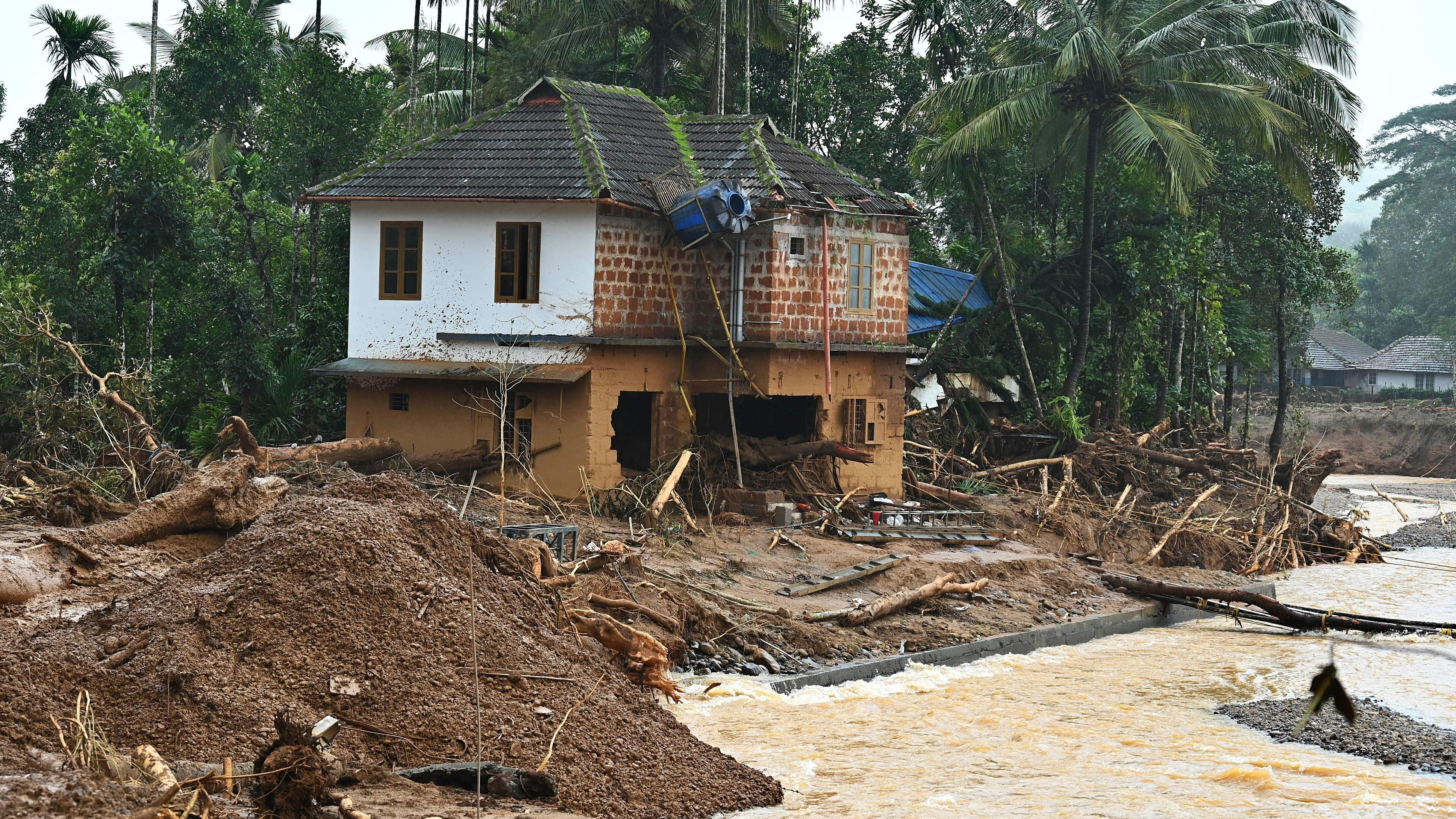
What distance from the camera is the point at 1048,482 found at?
995 inches

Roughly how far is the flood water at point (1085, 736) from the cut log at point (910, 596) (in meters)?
1.04

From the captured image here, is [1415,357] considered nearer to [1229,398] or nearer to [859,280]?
[1229,398]

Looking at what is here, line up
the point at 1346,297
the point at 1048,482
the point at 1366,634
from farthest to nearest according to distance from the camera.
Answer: the point at 1346,297, the point at 1048,482, the point at 1366,634

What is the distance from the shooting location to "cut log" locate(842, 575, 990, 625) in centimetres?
1560

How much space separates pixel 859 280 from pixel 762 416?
3201 millimetres

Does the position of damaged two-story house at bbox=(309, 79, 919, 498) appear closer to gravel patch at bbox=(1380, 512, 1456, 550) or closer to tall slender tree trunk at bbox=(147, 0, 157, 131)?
tall slender tree trunk at bbox=(147, 0, 157, 131)

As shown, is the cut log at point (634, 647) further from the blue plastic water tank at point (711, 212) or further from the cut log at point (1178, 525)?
the cut log at point (1178, 525)

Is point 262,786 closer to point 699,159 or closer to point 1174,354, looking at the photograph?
point 699,159

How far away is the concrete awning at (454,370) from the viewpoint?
66.3ft

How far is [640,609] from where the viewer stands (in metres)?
13.2

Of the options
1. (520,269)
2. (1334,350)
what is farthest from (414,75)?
(1334,350)

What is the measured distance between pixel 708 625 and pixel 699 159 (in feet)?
36.7

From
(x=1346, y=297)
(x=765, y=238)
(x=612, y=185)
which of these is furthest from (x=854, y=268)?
(x=1346, y=297)

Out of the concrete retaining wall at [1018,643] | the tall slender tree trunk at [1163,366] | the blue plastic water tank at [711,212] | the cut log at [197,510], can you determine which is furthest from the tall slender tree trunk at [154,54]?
the tall slender tree trunk at [1163,366]
